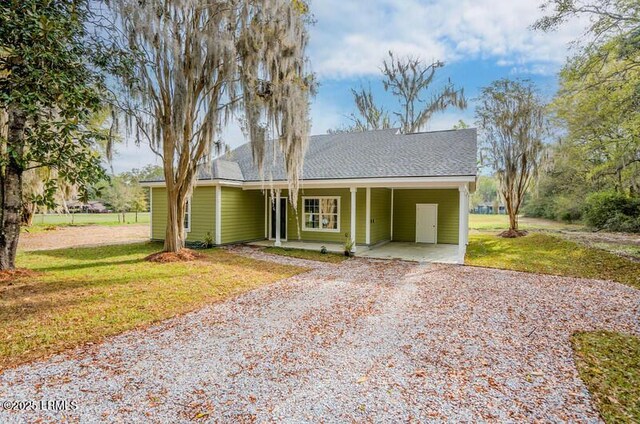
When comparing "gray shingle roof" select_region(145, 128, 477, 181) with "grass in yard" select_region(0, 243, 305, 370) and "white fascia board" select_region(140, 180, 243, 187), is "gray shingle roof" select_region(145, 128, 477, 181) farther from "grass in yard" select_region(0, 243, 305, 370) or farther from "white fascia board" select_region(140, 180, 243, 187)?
"grass in yard" select_region(0, 243, 305, 370)

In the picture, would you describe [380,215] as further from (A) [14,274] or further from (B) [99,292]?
(A) [14,274]

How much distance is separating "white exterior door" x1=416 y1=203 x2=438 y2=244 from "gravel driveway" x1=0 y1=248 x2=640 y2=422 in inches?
301

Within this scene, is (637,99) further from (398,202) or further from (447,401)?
(447,401)

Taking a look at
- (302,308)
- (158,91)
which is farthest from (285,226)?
(302,308)

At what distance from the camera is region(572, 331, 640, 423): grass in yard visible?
112 inches

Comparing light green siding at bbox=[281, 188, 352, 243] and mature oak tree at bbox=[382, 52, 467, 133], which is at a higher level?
mature oak tree at bbox=[382, 52, 467, 133]

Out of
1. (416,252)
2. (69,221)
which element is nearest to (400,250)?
(416,252)

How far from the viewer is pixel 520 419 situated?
2.71 meters

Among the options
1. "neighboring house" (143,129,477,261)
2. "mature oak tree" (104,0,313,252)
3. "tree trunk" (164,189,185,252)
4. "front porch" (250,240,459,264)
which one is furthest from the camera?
"neighboring house" (143,129,477,261)

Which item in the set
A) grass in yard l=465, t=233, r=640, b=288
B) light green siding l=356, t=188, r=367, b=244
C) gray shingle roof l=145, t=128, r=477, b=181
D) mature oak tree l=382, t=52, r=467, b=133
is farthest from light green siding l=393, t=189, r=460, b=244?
mature oak tree l=382, t=52, r=467, b=133

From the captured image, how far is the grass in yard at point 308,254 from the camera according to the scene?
10.3 metres

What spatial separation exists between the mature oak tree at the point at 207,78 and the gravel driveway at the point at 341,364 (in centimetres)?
526

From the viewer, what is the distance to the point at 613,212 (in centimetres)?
1625

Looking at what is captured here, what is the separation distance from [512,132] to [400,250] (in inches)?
366
